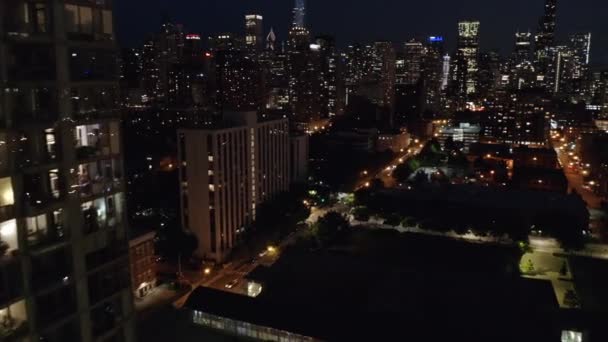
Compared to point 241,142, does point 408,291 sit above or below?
below

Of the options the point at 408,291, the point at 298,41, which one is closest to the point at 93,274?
the point at 408,291

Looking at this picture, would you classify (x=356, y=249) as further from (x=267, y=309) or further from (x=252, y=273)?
(x=267, y=309)

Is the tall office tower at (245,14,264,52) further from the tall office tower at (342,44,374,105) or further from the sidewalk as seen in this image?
the sidewalk

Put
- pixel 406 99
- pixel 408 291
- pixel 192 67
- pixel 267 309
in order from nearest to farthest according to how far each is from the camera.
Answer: pixel 267 309, pixel 408 291, pixel 192 67, pixel 406 99

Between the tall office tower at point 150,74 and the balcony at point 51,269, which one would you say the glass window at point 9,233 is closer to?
the balcony at point 51,269

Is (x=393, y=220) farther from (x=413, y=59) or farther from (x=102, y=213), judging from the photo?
(x=413, y=59)

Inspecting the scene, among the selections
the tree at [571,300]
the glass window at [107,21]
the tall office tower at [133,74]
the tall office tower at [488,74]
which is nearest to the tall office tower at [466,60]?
the tall office tower at [488,74]
